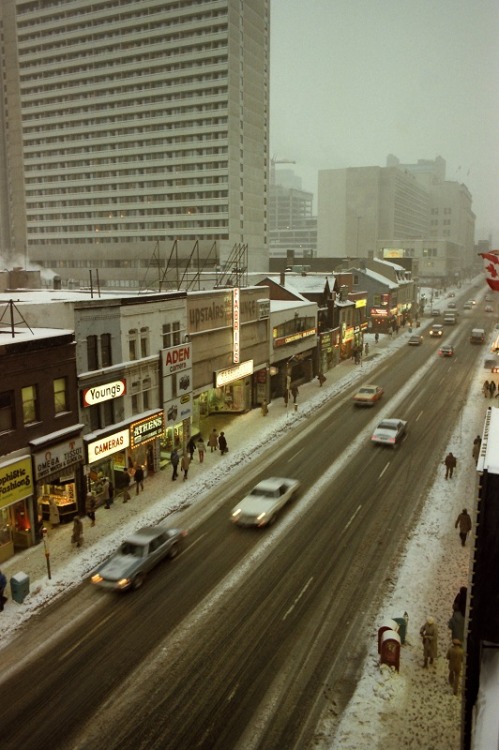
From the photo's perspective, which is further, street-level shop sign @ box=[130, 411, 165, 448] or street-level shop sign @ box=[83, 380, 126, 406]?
street-level shop sign @ box=[130, 411, 165, 448]

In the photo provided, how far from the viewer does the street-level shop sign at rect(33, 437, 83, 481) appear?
23562 millimetres

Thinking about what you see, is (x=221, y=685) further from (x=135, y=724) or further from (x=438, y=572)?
(x=438, y=572)

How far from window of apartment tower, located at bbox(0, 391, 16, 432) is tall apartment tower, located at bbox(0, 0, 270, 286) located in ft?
268

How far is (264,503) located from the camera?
1005 inches

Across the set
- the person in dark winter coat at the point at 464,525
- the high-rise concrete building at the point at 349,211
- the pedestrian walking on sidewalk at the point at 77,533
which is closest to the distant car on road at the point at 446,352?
the person in dark winter coat at the point at 464,525

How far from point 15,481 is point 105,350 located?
27.2ft

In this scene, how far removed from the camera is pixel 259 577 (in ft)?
68.5

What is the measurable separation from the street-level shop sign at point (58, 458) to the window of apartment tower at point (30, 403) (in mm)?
1429

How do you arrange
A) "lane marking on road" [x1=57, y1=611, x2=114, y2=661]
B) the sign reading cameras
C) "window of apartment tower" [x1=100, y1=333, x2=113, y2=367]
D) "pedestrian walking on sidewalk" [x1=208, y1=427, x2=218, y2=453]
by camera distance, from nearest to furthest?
"lane marking on road" [x1=57, y1=611, x2=114, y2=661]
"window of apartment tower" [x1=100, y1=333, x2=113, y2=367]
the sign reading cameras
"pedestrian walking on sidewalk" [x1=208, y1=427, x2=218, y2=453]

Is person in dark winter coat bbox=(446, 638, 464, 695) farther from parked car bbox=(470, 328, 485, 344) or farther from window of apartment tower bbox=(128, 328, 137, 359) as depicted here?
parked car bbox=(470, 328, 485, 344)

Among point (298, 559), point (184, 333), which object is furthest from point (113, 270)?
point (298, 559)

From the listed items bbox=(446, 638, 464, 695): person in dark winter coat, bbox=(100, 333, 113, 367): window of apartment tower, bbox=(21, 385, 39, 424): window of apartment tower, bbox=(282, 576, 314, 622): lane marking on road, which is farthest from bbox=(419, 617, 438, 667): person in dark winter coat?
bbox=(100, 333, 113, 367): window of apartment tower

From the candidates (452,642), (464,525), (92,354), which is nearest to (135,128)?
(92,354)

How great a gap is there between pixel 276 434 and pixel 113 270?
294 ft
